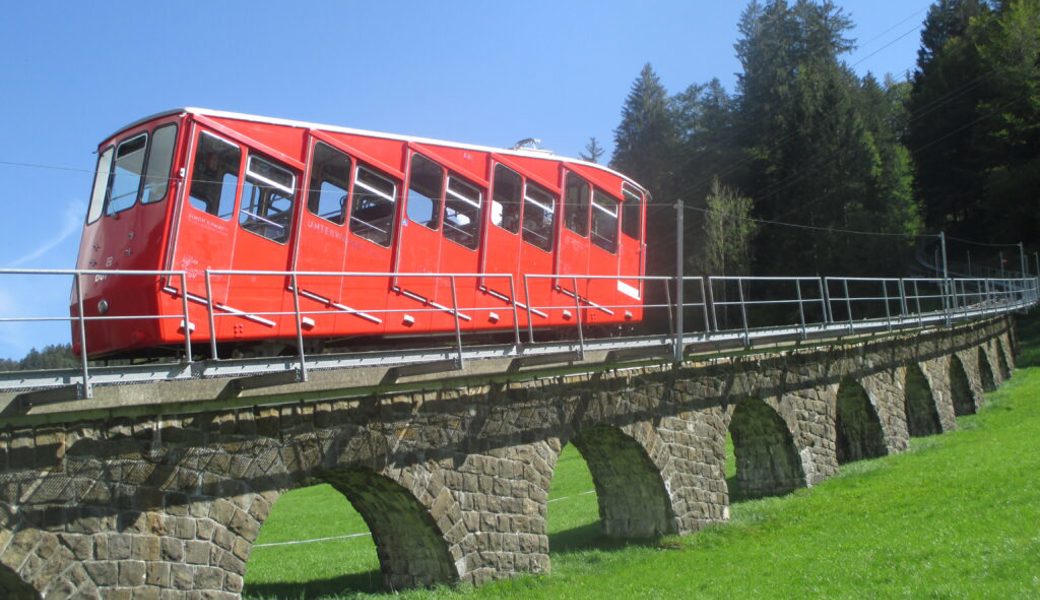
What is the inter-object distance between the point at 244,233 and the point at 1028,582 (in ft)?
29.2

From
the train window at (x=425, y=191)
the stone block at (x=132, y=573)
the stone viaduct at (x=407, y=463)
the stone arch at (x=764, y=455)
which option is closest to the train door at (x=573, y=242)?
the stone viaduct at (x=407, y=463)

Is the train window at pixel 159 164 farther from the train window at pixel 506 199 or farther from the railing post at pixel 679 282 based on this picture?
the railing post at pixel 679 282

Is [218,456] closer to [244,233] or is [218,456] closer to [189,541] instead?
[189,541]

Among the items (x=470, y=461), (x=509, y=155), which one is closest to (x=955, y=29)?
(x=509, y=155)

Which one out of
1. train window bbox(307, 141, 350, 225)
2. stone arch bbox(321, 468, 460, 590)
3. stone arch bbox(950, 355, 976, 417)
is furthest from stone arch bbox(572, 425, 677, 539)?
stone arch bbox(950, 355, 976, 417)

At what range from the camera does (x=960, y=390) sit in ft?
88.9

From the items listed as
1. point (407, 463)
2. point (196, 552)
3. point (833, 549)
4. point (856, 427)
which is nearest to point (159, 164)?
point (407, 463)

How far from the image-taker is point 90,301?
9641 mm

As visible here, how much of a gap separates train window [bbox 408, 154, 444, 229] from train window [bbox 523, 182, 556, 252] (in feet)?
5.88

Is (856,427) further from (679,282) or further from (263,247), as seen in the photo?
(263,247)

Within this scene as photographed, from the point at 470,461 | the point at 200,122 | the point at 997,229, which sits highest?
the point at 997,229

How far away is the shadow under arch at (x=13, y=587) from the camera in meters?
6.68

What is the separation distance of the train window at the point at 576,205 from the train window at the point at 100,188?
22.3 feet

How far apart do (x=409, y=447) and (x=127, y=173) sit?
442 centimetres
